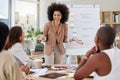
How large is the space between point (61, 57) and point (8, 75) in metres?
1.98

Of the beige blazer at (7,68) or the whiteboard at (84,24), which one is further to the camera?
the whiteboard at (84,24)

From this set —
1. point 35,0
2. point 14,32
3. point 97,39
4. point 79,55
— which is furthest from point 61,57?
point 35,0

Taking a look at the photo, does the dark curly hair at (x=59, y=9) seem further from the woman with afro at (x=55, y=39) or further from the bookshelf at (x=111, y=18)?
the bookshelf at (x=111, y=18)

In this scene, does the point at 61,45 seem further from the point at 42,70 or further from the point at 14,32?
the point at 14,32

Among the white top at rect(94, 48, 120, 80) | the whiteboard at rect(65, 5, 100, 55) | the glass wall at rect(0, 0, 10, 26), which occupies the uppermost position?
the glass wall at rect(0, 0, 10, 26)

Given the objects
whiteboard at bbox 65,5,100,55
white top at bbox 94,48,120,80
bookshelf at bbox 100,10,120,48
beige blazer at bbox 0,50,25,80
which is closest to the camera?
beige blazer at bbox 0,50,25,80

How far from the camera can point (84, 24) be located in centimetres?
423

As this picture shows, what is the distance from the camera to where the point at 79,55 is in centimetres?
415

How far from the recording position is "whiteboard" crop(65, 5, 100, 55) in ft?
13.6

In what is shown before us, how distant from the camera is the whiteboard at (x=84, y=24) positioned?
4141 mm

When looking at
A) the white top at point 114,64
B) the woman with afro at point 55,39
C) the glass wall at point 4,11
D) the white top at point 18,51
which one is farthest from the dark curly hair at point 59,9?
the glass wall at point 4,11

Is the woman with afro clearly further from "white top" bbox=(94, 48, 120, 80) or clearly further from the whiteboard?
"white top" bbox=(94, 48, 120, 80)

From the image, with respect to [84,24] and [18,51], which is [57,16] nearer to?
[84,24]

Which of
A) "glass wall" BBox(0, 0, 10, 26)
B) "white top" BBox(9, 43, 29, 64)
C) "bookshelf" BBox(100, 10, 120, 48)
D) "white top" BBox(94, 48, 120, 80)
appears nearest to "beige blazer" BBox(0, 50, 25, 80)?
"white top" BBox(94, 48, 120, 80)
